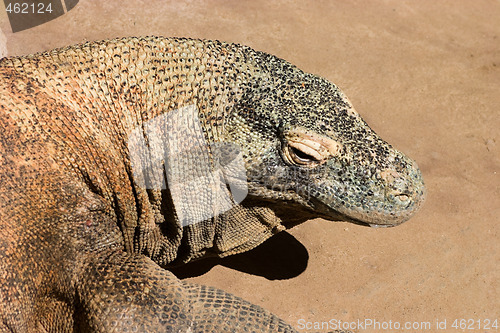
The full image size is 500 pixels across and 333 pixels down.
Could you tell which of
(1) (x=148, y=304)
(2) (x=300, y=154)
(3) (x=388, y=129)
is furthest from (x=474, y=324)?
(1) (x=148, y=304)

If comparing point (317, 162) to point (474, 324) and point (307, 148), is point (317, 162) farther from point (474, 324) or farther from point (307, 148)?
point (474, 324)

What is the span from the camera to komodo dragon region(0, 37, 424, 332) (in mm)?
3820

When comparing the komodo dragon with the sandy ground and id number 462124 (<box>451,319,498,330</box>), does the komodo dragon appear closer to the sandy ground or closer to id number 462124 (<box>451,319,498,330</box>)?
the sandy ground

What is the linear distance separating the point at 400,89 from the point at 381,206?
395 centimetres

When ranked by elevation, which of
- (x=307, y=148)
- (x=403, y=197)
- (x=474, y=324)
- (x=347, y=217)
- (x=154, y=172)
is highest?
(x=307, y=148)

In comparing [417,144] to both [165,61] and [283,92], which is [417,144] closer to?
[283,92]

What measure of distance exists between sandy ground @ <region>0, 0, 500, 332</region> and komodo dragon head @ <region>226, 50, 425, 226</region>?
Answer: 1.65 m

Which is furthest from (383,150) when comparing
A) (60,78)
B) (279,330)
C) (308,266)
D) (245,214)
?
(60,78)

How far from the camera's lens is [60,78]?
417 centimetres

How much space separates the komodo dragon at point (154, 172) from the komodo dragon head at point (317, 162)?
0.01m

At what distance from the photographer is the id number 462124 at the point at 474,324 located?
5734mm

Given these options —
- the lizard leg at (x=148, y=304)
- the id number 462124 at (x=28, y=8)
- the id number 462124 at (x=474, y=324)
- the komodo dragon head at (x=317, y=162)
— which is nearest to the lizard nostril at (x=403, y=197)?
the komodo dragon head at (x=317, y=162)

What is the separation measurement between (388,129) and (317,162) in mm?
3327

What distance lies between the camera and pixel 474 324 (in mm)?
5758
